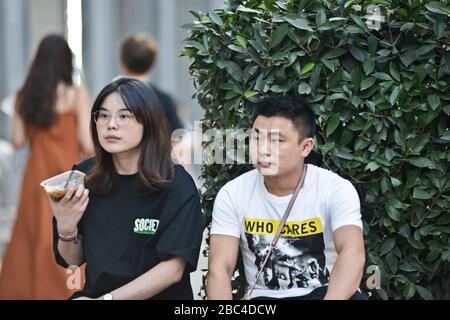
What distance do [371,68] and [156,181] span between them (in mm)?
1122

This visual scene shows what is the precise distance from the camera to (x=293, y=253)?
3896mm

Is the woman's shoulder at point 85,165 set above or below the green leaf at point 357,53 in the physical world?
below

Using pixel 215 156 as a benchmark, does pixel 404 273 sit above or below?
below

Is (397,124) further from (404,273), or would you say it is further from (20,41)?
(20,41)

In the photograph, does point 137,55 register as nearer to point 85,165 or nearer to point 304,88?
point 85,165

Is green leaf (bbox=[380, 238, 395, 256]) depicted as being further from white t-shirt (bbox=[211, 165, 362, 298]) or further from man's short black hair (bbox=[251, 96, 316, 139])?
man's short black hair (bbox=[251, 96, 316, 139])

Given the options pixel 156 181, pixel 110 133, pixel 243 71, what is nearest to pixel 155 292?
pixel 156 181

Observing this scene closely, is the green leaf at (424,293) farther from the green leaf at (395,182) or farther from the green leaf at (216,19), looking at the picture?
the green leaf at (216,19)

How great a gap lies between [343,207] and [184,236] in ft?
2.28

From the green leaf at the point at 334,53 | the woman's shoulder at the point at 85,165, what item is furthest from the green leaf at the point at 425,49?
the woman's shoulder at the point at 85,165

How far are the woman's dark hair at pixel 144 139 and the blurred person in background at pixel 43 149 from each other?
1.92 meters

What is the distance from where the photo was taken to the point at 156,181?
401cm

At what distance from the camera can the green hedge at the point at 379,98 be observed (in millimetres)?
4195

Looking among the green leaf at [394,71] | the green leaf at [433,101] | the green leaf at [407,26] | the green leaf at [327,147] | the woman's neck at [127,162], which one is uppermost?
the green leaf at [407,26]
